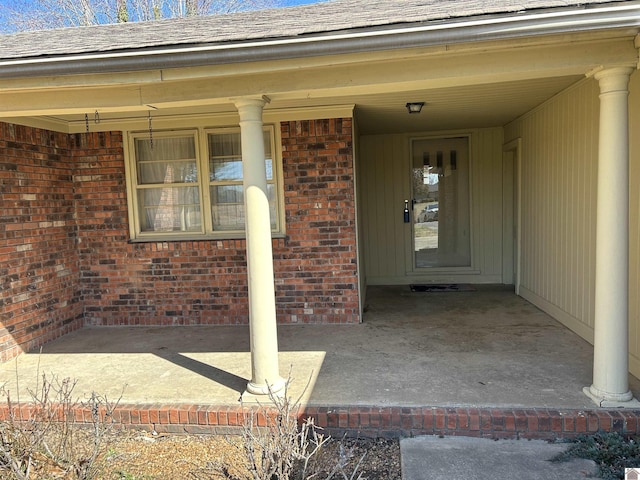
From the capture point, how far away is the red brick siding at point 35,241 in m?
4.50

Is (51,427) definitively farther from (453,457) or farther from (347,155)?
(347,155)

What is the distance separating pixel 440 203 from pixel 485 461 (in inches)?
197

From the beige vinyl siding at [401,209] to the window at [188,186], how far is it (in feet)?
7.66

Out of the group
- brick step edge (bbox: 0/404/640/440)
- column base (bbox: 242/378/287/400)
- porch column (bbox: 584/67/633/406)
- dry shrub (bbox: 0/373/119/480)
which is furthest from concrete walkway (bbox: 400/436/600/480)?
dry shrub (bbox: 0/373/119/480)

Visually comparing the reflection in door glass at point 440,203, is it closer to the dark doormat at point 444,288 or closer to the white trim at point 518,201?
the dark doormat at point 444,288

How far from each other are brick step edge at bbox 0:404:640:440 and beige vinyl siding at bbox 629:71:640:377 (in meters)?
0.76

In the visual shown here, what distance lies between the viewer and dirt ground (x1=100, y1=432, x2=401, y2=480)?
107 inches

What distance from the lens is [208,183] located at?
5.32 meters

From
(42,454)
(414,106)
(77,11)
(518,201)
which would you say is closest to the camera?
(42,454)

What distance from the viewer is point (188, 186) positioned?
5.39 m

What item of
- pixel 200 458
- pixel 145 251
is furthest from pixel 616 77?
pixel 145 251

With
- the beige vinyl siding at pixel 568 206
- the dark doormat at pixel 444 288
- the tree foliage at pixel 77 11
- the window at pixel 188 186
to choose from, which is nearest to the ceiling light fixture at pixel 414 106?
the beige vinyl siding at pixel 568 206

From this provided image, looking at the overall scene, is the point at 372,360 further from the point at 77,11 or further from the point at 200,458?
the point at 77,11

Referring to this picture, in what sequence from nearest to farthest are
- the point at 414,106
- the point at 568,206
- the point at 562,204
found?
1. the point at 568,206
2. the point at 562,204
3. the point at 414,106
